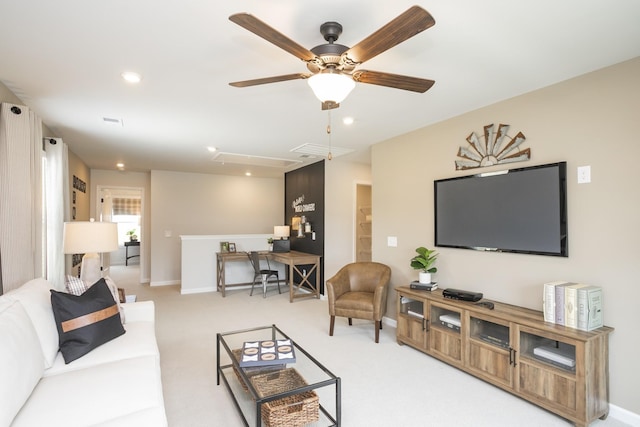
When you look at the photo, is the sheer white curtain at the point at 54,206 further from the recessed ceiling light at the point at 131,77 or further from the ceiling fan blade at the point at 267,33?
the ceiling fan blade at the point at 267,33

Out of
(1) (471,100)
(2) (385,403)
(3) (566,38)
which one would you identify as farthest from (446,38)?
(2) (385,403)

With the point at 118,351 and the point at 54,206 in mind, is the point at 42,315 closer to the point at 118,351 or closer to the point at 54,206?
the point at 118,351

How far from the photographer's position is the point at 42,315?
1995mm

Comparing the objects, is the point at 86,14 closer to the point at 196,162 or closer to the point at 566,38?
the point at 566,38

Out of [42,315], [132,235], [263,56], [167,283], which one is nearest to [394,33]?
[263,56]

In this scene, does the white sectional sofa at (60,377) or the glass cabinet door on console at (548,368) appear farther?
the glass cabinet door on console at (548,368)

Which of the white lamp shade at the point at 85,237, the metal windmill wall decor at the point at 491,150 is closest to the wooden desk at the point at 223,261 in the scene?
the white lamp shade at the point at 85,237

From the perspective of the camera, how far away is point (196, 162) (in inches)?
236

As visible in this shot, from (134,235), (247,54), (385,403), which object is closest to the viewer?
(247,54)

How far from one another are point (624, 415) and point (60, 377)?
11.7ft

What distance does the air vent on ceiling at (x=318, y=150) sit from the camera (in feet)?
15.6

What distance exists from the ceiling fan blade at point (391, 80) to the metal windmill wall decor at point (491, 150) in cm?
141

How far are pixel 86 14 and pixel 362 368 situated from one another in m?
3.23

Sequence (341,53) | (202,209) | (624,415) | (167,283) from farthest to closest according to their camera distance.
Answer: (202,209), (167,283), (624,415), (341,53)
